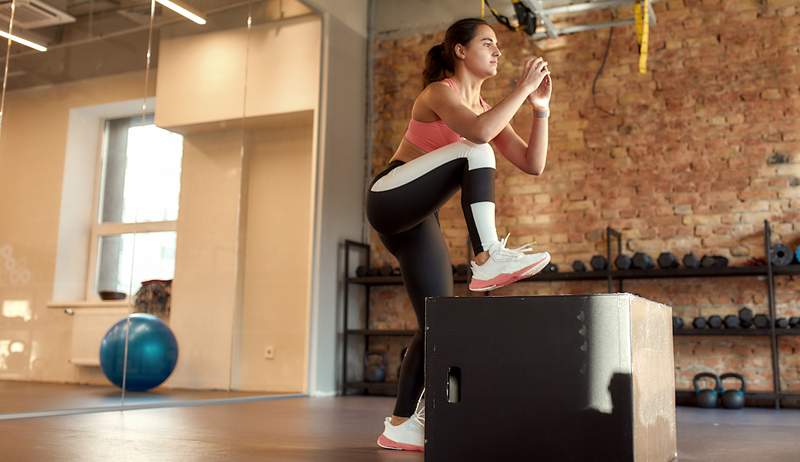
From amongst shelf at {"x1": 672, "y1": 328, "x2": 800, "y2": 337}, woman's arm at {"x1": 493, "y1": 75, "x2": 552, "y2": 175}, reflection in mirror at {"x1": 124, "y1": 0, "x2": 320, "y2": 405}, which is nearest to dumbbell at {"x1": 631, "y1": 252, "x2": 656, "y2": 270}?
shelf at {"x1": 672, "y1": 328, "x2": 800, "y2": 337}

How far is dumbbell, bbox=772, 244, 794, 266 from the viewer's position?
4.83 meters

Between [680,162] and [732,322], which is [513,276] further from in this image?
[680,162]

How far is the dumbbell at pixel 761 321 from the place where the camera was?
4.82m

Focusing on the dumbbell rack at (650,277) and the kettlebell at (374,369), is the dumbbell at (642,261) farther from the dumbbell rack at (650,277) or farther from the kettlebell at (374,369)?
the kettlebell at (374,369)

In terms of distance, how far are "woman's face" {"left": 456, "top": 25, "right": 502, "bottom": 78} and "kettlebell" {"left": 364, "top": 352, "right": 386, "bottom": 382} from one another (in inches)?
158

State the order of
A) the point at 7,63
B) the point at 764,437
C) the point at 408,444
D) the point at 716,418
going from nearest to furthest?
1. the point at 408,444
2. the point at 764,437
3. the point at 7,63
4. the point at 716,418

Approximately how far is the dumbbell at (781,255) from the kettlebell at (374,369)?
9.46ft

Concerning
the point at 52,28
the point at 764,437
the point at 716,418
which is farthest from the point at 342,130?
the point at 764,437

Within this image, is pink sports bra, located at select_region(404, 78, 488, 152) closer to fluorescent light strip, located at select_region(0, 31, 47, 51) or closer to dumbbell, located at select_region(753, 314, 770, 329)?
fluorescent light strip, located at select_region(0, 31, 47, 51)

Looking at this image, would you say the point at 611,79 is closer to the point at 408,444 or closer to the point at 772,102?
the point at 772,102

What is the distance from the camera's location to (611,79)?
574 centimetres

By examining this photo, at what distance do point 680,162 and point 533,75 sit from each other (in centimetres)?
389

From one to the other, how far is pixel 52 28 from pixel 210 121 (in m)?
1.36

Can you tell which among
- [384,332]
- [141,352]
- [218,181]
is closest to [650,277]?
[384,332]
